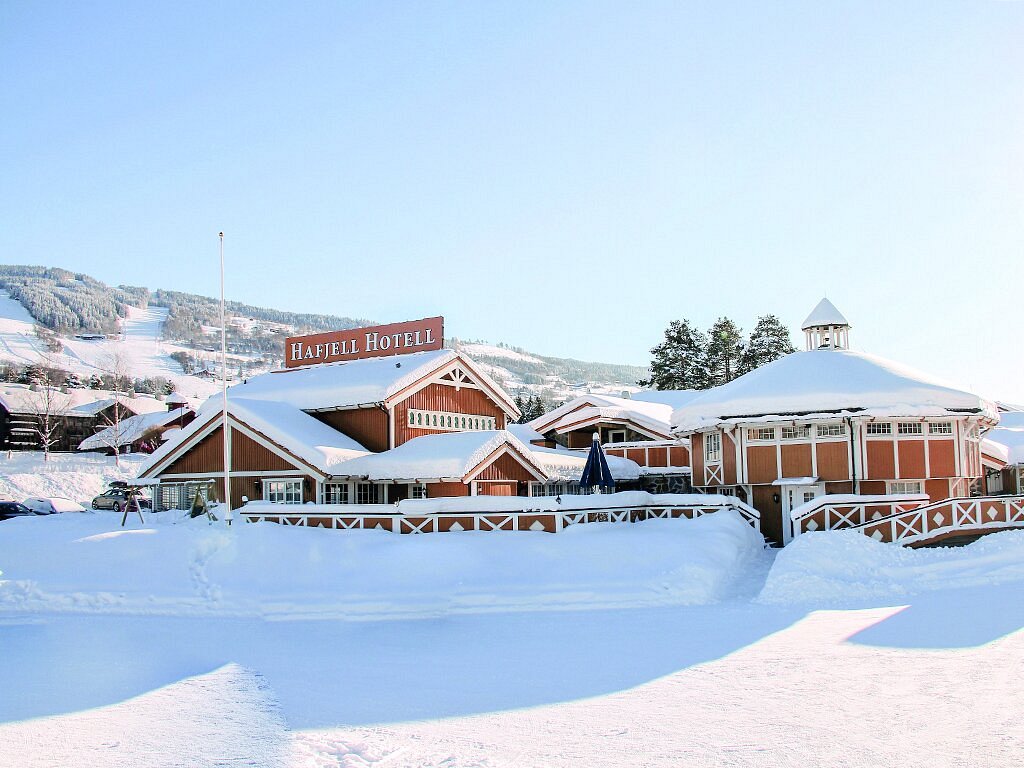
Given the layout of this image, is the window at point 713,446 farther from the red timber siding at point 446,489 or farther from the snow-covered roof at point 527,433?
the snow-covered roof at point 527,433

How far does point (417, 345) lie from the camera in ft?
149

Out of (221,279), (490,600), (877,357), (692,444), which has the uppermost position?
(221,279)

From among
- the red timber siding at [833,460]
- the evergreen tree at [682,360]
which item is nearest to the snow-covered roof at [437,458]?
the red timber siding at [833,460]

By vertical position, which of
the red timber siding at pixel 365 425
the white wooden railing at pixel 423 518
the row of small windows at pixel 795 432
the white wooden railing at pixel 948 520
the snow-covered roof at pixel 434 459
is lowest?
the white wooden railing at pixel 948 520

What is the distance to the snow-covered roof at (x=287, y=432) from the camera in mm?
33906

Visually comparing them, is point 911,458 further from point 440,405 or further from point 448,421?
point 440,405

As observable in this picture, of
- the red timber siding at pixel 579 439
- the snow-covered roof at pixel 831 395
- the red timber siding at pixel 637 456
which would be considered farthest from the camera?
the red timber siding at pixel 579 439

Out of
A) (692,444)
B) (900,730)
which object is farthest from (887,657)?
(692,444)

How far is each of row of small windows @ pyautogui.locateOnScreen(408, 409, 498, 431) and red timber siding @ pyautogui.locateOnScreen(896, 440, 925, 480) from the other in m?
19.6

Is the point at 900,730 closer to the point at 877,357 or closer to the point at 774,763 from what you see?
the point at 774,763

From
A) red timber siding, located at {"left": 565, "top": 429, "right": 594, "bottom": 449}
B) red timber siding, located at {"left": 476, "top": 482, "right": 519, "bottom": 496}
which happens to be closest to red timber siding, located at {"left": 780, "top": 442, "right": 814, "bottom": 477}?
red timber siding, located at {"left": 476, "top": 482, "right": 519, "bottom": 496}

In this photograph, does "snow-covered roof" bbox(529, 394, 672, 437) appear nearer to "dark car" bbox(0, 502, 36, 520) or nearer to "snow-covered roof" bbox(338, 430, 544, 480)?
"snow-covered roof" bbox(338, 430, 544, 480)

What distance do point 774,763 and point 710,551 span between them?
16021 mm

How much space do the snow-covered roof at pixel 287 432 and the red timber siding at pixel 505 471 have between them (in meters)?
5.34
